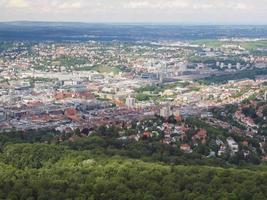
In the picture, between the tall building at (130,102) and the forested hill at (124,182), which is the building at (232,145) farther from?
the tall building at (130,102)

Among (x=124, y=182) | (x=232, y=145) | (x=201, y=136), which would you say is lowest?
(x=232, y=145)

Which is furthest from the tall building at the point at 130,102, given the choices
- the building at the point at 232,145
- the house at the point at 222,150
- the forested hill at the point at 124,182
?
the forested hill at the point at 124,182

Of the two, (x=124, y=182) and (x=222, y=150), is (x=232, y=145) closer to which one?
(x=222, y=150)

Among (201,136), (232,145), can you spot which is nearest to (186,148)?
(201,136)

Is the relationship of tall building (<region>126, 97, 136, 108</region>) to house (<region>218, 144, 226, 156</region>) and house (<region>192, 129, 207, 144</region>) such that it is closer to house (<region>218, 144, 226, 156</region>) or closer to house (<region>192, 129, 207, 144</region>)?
house (<region>192, 129, 207, 144</region>)

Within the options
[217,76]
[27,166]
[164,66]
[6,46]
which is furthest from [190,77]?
[27,166]

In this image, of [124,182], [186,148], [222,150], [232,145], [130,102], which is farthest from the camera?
[130,102]

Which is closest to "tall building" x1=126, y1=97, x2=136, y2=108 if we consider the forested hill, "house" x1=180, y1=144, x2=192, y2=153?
"house" x1=180, y1=144, x2=192, y2=153

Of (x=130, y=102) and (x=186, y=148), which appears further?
(x=130, y=102)
